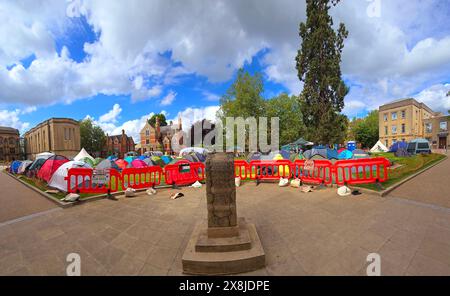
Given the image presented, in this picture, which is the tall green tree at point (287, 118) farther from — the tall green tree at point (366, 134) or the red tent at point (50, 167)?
the red tent at point (50, 167)

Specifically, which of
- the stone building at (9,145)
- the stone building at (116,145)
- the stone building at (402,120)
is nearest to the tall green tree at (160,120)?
the stone building at (116,145)

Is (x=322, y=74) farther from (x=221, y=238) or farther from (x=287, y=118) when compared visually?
(x=221, y=238)

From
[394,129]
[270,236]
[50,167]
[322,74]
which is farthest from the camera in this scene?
[394,129]

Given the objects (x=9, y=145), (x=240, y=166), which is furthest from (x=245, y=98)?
(x=9, y=145)

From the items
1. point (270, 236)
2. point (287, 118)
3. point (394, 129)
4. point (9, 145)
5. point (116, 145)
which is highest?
point (287, 118)

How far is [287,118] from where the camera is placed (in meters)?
40.7

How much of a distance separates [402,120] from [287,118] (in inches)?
1134

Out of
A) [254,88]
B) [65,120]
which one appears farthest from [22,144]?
[254,88]

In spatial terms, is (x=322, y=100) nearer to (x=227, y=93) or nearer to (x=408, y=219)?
(x=227, y=93)

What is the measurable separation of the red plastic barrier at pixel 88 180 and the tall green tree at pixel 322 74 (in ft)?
70.4

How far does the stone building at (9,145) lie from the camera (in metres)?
63.4

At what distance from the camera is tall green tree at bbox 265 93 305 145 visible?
130ft
